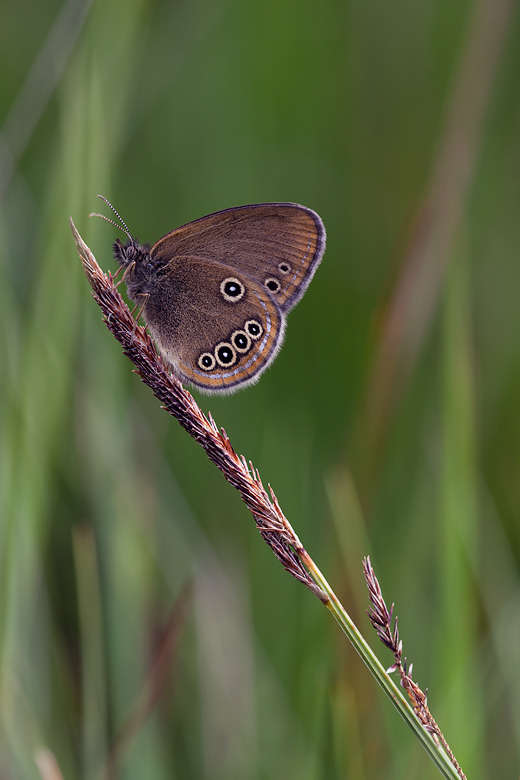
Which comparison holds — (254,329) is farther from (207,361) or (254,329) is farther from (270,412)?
(270,412)

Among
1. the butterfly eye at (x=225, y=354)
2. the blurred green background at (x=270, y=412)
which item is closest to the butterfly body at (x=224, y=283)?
the butterfly eye at (x=225, y=354)

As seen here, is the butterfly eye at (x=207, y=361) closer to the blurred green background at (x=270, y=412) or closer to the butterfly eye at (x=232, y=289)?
the butterfly eye at (x=232, y=289)

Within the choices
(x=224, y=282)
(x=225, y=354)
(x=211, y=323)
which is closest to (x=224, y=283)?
(x=224, y=282)

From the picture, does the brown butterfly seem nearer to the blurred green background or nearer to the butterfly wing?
the butterfly wing

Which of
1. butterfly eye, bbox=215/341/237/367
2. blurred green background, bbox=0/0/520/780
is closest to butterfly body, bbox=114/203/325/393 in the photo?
butterfly eye, bbox=215/341/237/367

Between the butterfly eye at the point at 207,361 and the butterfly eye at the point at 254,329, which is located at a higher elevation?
the butterfly eye at the point at 254,329

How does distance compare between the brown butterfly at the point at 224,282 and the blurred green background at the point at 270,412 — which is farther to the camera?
the brown butterfly at the point at 224,282

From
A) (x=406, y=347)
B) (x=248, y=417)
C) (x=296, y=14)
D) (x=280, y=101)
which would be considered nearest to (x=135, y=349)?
(x=406, y=347)
